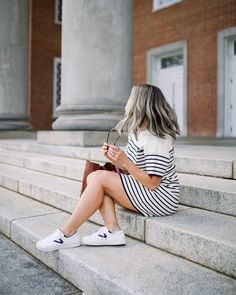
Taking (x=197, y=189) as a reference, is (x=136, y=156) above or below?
above

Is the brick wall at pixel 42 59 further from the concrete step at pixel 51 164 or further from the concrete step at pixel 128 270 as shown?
the concrete step at pixel 128 270

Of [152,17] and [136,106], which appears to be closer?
[136,106]

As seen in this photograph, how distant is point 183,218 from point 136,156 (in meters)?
0.53

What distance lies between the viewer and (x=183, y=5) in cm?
1105

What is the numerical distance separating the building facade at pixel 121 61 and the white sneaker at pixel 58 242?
2.87 metres

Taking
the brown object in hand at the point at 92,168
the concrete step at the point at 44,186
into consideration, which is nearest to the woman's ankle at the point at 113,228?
the brown object in hand at the point at 92,168

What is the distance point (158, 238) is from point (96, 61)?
324cm

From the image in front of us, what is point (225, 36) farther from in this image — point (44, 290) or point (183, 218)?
point (44, 290)

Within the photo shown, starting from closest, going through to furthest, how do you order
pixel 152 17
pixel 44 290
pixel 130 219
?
1. pixel 44 290
2. pixel 130 219
3. pixel 152 17

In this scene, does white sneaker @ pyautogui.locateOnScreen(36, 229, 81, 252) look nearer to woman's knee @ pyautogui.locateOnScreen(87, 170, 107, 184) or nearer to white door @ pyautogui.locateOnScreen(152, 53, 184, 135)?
woman's knee @ pyautogui.locateOnScreen(87, 170, 107, 184)

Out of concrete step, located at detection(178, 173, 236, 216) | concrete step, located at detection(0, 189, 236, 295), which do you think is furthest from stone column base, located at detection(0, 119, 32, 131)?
concrete step, located at detection(178, 173, 236, 216)

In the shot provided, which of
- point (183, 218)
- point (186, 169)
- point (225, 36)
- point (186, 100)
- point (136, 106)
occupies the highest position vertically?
point (225, 36)

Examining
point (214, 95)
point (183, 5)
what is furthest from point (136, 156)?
point (183, 5)

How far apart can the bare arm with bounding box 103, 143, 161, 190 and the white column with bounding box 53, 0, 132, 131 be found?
2870 mm
